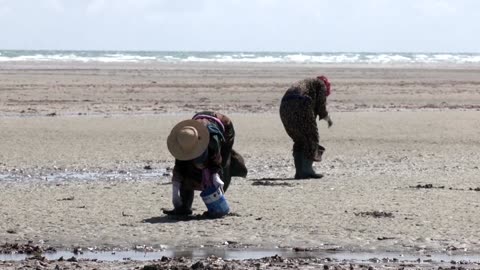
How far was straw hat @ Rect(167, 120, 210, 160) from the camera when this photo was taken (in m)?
10.8

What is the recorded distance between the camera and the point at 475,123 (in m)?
23.5

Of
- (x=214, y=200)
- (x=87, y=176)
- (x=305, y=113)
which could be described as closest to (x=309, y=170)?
(x=305, y=113)

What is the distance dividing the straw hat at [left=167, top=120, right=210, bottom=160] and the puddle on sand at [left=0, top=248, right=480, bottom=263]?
1566mm

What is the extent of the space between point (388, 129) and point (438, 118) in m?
3.16

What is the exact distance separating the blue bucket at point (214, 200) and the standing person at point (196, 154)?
0.06 metres

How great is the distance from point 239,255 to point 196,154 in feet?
6.04

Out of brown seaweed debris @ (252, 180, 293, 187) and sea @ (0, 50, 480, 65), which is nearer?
brown seaweed debris @ (252, 180, 293, 187)

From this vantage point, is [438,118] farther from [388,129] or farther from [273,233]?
[273,233]

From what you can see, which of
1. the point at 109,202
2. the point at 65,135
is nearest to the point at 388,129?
the point at 65,135

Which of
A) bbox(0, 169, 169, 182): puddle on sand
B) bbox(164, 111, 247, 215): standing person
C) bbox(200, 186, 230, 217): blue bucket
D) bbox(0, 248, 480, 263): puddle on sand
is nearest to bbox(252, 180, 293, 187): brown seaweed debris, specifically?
bbox(0, 169, 169, 182): puddle on sand

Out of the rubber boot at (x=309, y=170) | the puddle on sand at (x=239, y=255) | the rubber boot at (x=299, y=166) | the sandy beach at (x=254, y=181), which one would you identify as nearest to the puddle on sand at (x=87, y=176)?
the sandy beach at (x=254, y=181)

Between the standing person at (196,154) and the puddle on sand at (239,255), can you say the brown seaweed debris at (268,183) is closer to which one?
the standing person at (196,154)

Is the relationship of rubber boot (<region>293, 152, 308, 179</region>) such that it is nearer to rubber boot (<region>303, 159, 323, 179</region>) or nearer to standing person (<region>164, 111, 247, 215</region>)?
rubber boot (<region>303, 159, 323, 179</region>)

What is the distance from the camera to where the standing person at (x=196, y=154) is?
10.8 metres
